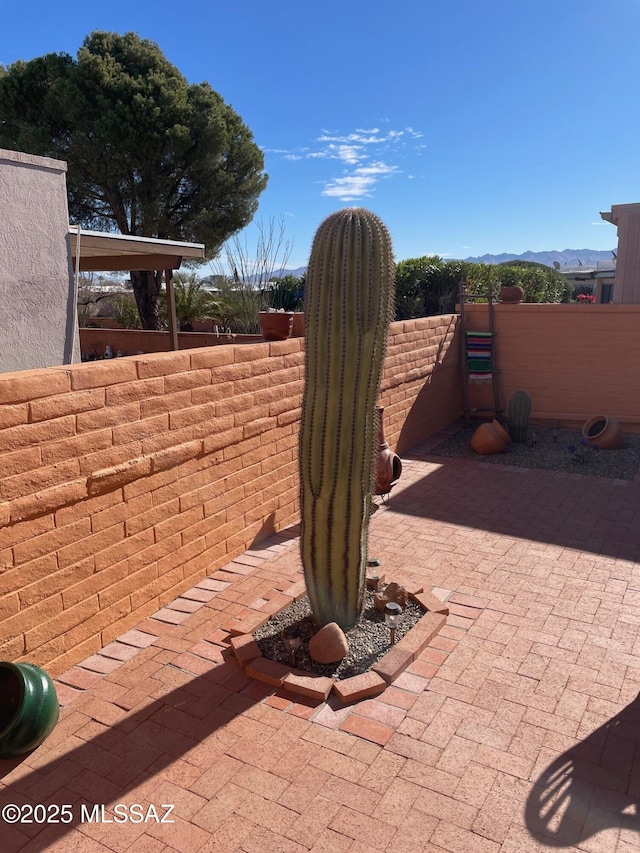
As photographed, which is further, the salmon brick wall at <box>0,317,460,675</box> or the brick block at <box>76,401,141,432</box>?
the brick block at <box>76,401,141,432</box>

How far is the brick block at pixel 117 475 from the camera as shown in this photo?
12.2ft

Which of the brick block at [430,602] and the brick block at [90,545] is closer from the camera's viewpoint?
the brick block at [90,545]

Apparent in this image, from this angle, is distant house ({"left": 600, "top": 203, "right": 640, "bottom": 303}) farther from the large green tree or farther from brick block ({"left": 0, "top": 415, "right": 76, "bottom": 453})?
brick block ({"left": 0, "top": 415, "right": 76, "bottom": 453})

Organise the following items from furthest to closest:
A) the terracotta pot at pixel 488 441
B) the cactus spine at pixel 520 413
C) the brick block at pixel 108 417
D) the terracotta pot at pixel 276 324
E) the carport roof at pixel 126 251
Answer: the cactus spine at pixel 520 413 → the terracotta pot at pixel 488 441 → the terracotta pot at pixel 276 324 → the carport roof at pixel 126 251 → the brick block at pixel 108 417

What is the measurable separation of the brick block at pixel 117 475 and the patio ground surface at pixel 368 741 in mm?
1010

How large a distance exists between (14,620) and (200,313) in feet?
39.8

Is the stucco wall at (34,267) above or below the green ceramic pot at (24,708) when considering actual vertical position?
above

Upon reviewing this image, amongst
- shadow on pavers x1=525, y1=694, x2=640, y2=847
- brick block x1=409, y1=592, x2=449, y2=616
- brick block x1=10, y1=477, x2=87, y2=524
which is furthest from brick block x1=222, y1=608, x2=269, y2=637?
shadow on pavers x1=525, y1=694, x2=640, y2=847

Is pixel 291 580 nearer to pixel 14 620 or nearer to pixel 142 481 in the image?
pixel 142 481

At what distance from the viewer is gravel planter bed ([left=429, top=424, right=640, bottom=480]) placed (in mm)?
8000

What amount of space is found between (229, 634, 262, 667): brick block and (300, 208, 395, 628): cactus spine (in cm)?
52

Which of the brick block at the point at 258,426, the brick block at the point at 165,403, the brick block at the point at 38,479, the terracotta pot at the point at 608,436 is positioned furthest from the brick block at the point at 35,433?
the terracotta pot at the point at 608,436

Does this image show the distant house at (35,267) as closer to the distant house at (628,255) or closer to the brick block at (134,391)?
the brick block at (134,391)

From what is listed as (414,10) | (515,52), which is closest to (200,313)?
(414,10)
